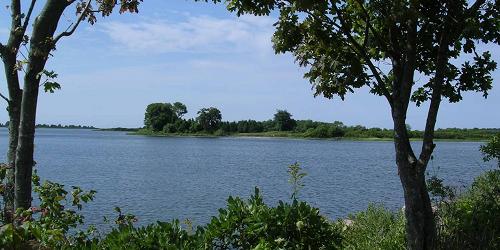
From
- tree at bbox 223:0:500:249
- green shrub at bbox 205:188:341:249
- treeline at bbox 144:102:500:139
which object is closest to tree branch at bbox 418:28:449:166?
tree at bbox 223:0:500:249

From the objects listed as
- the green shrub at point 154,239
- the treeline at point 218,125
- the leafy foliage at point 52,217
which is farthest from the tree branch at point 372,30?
the treeline at point 218,125

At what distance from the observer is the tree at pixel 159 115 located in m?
146

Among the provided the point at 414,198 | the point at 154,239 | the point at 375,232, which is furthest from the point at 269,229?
the point at 375,232

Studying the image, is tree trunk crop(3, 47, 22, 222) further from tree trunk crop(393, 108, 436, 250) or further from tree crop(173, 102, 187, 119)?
tree crop(173, 102, 187, 119)

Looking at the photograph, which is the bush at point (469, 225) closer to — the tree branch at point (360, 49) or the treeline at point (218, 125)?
the tree branch at point (360, 49)

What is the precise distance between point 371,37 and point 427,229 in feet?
8.17

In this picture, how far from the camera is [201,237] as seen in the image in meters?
4.36

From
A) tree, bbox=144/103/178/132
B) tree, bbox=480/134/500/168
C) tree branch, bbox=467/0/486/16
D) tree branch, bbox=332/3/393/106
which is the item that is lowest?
tree, bbox=480/134/500/168

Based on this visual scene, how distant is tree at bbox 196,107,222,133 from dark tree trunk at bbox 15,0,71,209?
135m

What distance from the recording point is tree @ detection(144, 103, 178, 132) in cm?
14550

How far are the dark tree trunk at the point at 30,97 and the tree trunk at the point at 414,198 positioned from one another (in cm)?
409

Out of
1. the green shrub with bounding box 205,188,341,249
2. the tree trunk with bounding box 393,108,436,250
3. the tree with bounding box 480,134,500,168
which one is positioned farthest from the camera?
the tree with bounding box 480,134,500,168

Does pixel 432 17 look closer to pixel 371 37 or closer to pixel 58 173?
pixel 371 37

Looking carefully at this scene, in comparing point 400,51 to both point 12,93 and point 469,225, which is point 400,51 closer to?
point 469,225
